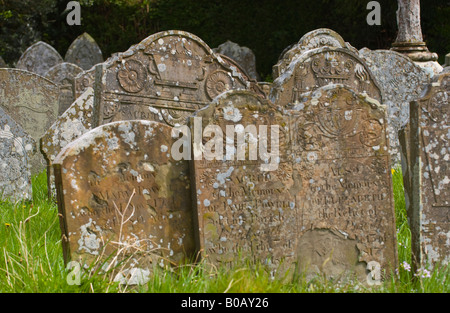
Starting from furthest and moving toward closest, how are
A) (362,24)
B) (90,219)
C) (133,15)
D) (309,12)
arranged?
(133,15)
(309,12)
(362,24)
(90,219)

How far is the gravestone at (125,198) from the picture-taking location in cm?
434

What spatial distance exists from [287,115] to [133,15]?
1742 centimetres

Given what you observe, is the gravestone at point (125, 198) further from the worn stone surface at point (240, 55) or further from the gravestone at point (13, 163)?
the worn stone surface at point (240, 55)

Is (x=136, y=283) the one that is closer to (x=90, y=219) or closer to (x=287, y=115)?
(x=90, y=219)

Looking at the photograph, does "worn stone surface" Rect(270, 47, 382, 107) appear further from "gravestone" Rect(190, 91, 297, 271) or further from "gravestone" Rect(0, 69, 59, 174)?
"gravestone" Rect(0, 69, 59, 174)

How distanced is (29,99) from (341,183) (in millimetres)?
6194

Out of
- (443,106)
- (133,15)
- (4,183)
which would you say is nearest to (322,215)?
(443,106)

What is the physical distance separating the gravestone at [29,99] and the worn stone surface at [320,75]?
12.7 ft

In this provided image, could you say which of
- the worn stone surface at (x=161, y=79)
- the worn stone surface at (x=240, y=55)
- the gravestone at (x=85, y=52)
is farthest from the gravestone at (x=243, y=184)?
→ the gravestone at (x=85, y=52)

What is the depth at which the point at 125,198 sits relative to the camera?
448 cm

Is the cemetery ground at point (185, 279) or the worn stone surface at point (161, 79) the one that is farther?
the worn stone surface at point (161, 79)

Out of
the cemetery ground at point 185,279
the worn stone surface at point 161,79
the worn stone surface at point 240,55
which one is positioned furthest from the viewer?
the worn stone surface at point 240,55

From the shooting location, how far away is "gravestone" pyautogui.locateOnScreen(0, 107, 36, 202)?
23.3 ft

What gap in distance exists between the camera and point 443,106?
489 centimetres
